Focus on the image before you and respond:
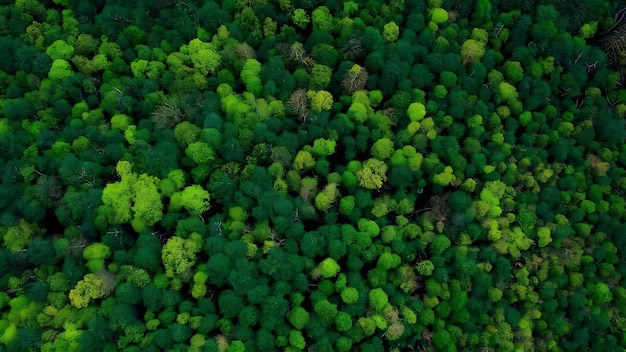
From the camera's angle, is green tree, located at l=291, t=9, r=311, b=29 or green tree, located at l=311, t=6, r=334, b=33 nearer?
green tree, located at l=311, t=6, r=334, b=33

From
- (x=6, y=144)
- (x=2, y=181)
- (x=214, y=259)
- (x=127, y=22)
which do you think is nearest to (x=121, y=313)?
(x=214, y=259)

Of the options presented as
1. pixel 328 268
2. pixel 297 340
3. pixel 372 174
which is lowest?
pixel 297 340

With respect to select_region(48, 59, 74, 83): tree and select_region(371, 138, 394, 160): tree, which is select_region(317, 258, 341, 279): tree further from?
select_region(48, 59, 74, 83): tree

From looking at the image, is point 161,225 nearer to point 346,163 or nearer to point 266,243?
point 266,243

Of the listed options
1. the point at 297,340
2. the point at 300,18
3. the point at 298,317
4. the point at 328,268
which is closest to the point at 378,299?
the point at 328,268

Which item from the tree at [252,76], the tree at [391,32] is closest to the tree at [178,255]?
the tree at [252,76]

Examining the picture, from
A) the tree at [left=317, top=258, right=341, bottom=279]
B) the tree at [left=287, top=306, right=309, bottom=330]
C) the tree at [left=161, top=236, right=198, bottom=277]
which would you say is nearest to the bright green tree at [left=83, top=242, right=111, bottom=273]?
the tree at [left=161, top=236, right=198, bottom=277]

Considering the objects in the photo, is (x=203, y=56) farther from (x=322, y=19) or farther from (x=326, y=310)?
(x=326, y=310)

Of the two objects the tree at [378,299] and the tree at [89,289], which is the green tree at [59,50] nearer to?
the tree at [89,289]

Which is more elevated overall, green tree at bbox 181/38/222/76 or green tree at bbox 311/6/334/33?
green tree at bbox 311/6/334/33
